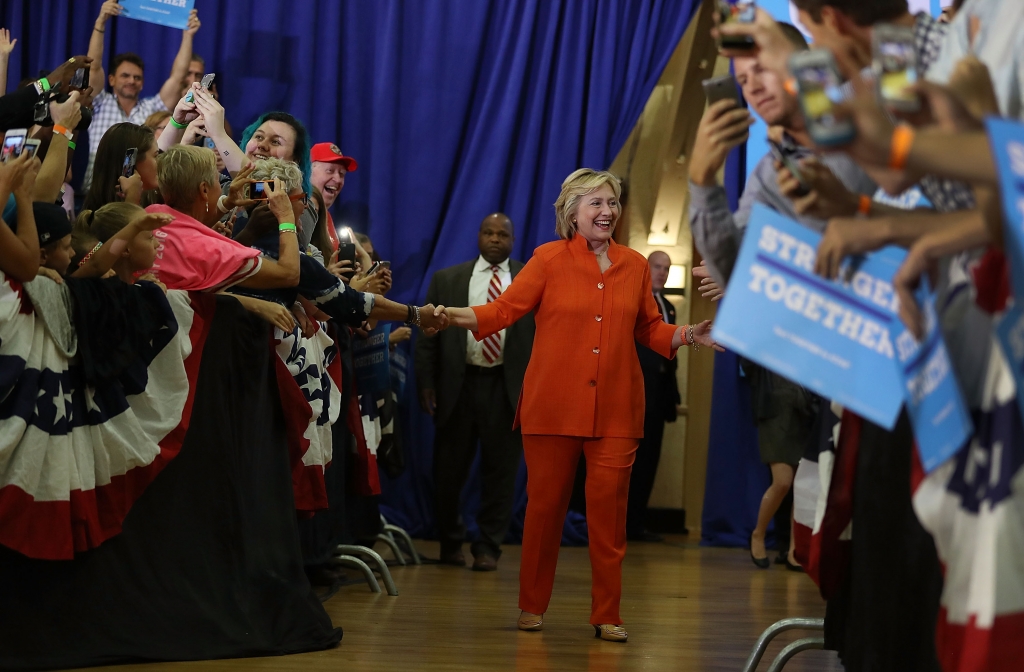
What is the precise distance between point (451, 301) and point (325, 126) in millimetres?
1405

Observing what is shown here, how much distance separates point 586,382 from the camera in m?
3.90

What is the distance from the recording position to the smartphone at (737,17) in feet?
4.95

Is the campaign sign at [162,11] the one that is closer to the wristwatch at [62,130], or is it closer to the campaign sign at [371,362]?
the campaign sign at [371,362]

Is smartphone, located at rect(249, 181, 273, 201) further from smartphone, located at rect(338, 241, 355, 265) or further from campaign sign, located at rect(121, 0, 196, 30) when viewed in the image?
campaign sign, located at rect(121, 0, 196, 30)

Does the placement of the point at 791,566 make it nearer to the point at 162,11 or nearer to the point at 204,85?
the point at 204,85

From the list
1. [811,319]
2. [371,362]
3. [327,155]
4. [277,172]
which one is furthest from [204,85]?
[811,319]

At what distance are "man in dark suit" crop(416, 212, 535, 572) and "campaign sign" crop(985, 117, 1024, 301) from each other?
15.3 feet

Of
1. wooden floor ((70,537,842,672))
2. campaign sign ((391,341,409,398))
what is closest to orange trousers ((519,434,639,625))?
wooden floor ((70,537,842,672))

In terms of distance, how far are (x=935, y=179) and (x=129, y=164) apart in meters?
2.66

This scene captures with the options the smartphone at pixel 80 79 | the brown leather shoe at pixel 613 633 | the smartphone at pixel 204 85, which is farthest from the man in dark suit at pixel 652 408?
the smartphone at pixel 80 79

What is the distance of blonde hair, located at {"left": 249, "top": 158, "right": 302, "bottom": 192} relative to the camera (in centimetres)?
361

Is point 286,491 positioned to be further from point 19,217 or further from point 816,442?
point 816,442

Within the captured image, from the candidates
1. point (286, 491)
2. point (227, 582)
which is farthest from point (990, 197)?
point (286, 491)

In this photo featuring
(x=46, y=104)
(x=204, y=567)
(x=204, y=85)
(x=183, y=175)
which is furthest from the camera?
(x=204, y=85)
